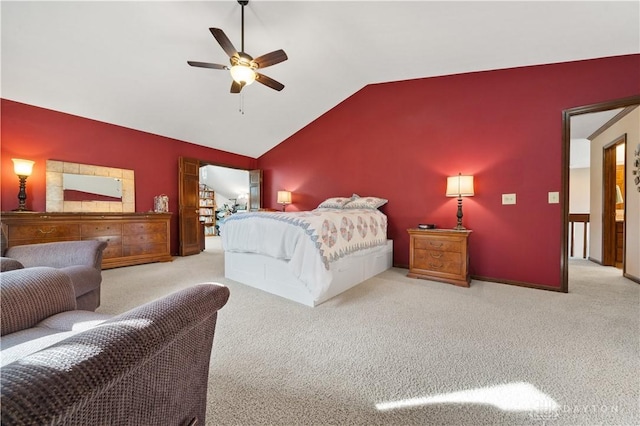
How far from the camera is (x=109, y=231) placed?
3773mm

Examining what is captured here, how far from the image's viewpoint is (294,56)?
11.1 feet

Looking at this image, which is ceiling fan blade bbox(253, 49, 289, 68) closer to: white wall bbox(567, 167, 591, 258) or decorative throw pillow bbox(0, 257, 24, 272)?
decorative throw pillow bbox(0, 257, 24, 272)

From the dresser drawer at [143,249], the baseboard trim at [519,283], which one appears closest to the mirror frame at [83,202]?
the dresser drawer at [143,249]

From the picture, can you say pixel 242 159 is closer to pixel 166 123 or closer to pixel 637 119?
pixel 166 123

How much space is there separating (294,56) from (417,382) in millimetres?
3701

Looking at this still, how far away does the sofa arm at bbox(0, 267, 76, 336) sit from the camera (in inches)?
38.4

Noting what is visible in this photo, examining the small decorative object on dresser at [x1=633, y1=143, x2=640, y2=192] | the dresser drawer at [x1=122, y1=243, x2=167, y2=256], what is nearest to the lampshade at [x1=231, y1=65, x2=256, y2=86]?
the dresser drawer at [x1=122, y1=243, x2=167, y2=256]

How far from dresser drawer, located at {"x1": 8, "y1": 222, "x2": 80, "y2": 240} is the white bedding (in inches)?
81.6

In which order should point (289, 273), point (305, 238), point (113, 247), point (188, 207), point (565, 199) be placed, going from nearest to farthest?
point (305, 238), point (289, 273), point (565, 199), point (113, 247), point (188, 207)

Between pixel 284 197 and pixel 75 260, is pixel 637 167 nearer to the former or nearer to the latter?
pixel 284 197

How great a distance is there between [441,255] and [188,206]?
→ 4.59m

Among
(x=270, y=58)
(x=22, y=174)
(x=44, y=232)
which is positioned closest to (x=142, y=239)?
(x=44, y=232)

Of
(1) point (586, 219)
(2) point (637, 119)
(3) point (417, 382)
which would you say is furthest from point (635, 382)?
(1) point (586, 219)

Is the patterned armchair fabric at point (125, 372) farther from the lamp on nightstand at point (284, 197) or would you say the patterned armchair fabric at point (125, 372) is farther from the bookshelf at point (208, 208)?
the bookshelf at point (208, 208)
